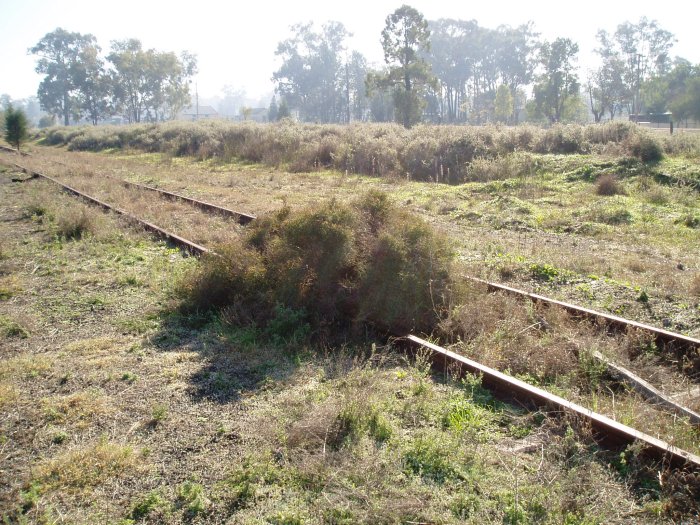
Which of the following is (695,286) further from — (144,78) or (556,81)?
(144,78)

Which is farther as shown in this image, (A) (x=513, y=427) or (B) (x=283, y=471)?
(A) (x=513, y=427)

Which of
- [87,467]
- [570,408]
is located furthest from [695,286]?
[87,467]

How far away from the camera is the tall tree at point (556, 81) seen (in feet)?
190

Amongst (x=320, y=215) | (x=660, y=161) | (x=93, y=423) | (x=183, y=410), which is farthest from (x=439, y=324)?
(x=660, y=161)

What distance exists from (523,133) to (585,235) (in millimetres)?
12218

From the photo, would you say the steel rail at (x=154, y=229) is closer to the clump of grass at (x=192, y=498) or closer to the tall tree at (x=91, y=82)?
the clump of grass at (x=192, y=498)

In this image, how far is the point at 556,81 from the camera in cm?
Result: 5953

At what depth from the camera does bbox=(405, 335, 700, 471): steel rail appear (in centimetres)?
310

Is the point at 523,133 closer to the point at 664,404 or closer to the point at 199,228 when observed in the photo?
the point at 199,228

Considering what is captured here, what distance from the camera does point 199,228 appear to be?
10336 millimetres

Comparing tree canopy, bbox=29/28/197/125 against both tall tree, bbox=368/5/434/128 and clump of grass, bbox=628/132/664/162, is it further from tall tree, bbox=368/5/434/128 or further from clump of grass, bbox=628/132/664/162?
clump of grass, bbox=628/132/664/162

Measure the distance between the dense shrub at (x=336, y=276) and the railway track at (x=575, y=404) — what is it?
0.58m

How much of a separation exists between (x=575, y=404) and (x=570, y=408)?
205 millimetres

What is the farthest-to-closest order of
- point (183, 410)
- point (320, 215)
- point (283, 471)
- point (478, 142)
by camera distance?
1. point (478, 142)
2. point (320, 215)
3. point (183, 410)
4. point (283, 471)
